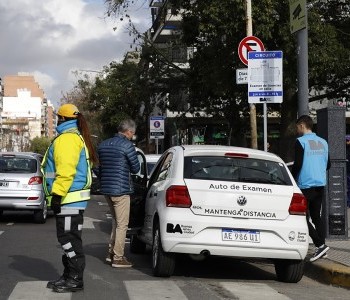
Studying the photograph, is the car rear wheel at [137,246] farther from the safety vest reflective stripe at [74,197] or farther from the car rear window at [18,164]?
the car rear window at [18,164]

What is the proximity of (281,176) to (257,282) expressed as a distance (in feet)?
4.50

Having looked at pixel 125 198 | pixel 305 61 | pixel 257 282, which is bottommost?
pixel 257 282

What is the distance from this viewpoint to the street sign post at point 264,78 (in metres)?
12.3

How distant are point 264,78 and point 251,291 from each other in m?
5.82

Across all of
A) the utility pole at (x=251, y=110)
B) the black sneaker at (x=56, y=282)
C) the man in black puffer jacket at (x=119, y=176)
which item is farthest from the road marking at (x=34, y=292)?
the utility pole at (x=251, y=110)

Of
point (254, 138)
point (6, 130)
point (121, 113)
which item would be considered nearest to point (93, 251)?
point (254, 138)

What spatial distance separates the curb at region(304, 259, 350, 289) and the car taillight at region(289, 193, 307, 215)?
0.89 meters

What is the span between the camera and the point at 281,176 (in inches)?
326

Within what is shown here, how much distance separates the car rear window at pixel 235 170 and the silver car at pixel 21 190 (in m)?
8.13

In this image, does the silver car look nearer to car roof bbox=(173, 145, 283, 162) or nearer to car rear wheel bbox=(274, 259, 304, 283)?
car roof bbox=(173, 145, 283, 162)

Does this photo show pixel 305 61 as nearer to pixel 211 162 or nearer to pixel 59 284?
pixel 211 162

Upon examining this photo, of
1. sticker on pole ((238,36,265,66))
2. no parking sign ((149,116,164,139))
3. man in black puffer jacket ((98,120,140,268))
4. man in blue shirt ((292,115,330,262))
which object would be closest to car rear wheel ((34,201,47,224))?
sticker on pole ((238,36,265,66))

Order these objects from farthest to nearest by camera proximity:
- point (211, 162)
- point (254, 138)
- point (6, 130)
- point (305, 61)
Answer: point (6, 130) < point (254, 138) < point (305, 61) < point (211, 162)

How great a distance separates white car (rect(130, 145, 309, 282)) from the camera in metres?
7.79
